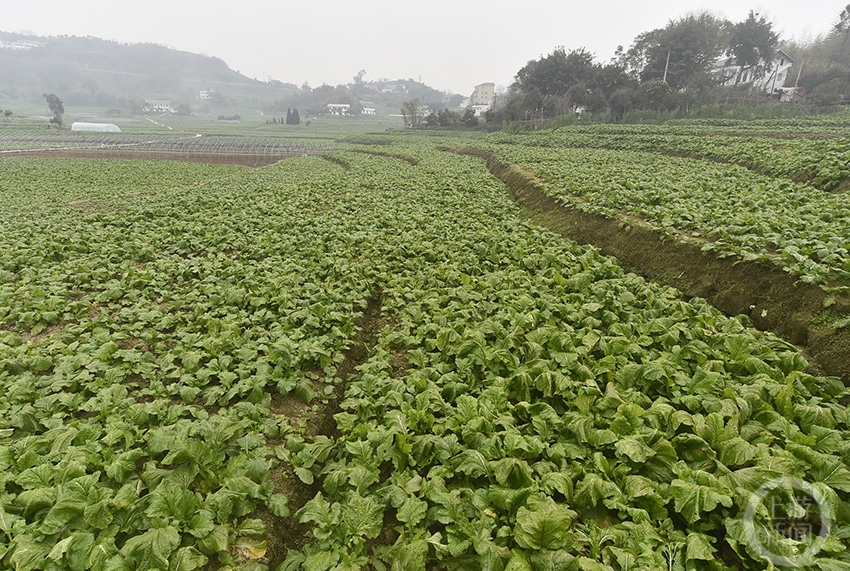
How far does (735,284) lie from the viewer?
837cm

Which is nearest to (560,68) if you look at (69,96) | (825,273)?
(825,273)

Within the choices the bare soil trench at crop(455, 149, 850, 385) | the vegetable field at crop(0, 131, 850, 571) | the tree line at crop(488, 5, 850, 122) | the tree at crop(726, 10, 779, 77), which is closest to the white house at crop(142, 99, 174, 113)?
the tree line at crop(488, 5, 850, 122)

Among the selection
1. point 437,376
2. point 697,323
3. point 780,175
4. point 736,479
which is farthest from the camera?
point 780,175

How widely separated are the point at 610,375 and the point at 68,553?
621 cm

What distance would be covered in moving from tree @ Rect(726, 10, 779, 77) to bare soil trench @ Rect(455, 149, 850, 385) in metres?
80.5

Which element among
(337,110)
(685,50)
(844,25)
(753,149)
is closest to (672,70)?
(685,50)

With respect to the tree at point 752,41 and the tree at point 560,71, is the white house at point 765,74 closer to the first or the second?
the tree at point 752,41

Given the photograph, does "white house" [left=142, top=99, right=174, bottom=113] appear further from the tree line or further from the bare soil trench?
the bare soil trench

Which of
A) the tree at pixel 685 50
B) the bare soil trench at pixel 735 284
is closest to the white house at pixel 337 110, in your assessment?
the tree at pixel 685 50

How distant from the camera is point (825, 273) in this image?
23.3ft

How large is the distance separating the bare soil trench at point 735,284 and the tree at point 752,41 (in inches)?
3169

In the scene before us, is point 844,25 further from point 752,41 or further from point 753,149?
point 753,149

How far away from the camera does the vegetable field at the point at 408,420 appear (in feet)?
11.5

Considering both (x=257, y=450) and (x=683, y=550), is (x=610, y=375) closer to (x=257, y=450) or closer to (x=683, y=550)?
(x=683, y=550)
